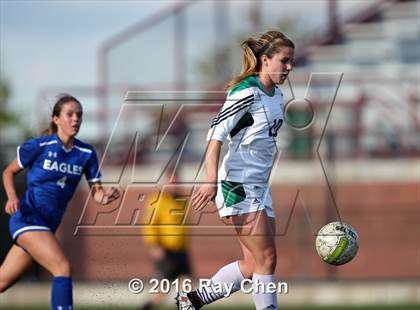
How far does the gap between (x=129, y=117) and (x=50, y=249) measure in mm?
9507

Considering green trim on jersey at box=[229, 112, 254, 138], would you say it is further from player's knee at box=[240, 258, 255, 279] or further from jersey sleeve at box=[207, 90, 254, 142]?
player's knee at box=[240, 258, 255, 279]

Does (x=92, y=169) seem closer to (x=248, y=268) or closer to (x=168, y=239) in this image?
(x=248, y=268)

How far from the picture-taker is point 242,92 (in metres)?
8.65

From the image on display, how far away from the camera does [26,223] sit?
9594 millimetres

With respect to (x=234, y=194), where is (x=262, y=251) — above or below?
below

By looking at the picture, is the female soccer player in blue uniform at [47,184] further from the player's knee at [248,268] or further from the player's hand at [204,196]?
the player's hand at [204,196]

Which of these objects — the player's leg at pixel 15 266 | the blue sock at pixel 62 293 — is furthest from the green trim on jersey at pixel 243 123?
the player's leg at pixel 15 266

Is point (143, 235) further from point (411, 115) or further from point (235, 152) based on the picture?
point (235, 152)

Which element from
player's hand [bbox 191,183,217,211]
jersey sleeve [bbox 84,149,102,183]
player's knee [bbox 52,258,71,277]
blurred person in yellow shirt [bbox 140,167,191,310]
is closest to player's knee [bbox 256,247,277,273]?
player's hand [bbox 191,183,217,211]

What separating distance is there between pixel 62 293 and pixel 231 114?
205cm

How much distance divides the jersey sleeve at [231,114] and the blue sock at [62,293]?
1.76m

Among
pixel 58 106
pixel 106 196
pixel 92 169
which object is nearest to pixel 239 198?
pixel 106 196

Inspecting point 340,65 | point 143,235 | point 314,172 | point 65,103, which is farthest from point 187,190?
point 65,103

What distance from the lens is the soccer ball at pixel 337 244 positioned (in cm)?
931
